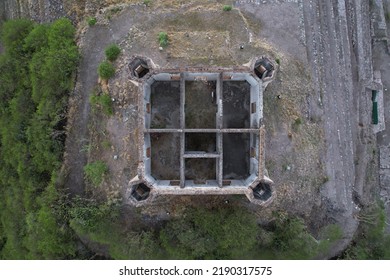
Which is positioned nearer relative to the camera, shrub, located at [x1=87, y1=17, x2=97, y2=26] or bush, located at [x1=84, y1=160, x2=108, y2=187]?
bush, located at [x1=84, y1=160, x2=108, y2=187]

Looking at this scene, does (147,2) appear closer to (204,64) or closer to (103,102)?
(204,64)

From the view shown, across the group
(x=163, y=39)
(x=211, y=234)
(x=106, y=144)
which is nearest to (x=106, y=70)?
(x=163, y=39)

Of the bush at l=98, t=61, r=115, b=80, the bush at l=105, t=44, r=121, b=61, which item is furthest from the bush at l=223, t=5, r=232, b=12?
the bush at l=98, t=61, r=115, b=80

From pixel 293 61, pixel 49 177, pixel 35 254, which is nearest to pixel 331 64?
pixel 293 61

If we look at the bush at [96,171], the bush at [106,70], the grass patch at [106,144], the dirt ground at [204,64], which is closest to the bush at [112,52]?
the dirt ground at [204,64]

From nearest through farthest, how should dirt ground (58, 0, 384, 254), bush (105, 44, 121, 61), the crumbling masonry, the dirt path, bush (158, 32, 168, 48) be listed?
the crumbling masonry < dirt ground (58, 0, 384, 254) < bush (105, 44, 121, 61) < bush (158, 32, 168, 48) < the dirt path

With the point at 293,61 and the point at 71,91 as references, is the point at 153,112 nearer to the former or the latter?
the point at 71,91

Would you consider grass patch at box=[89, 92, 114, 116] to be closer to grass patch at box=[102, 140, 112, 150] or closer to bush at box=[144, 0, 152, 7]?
grass patch at box=[102, 140, 112, 150]
